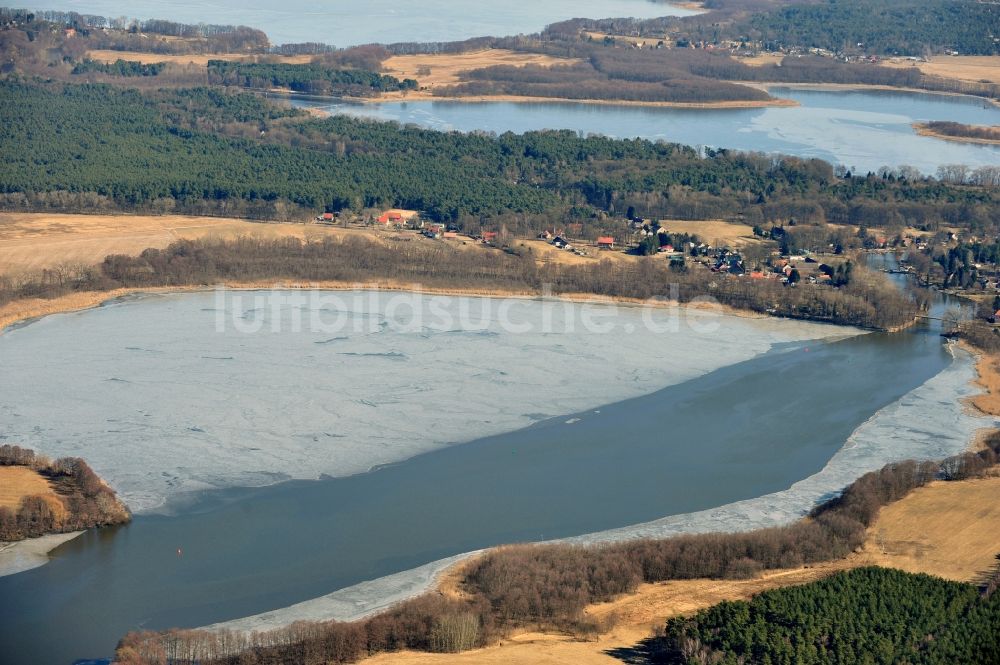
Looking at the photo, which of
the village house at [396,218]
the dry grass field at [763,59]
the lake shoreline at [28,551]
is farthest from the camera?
the dry grass field at [763,59]

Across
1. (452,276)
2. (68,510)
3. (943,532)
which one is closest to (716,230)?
(452,276)

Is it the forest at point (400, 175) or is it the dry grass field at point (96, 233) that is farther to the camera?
the forest at point (400, 175)

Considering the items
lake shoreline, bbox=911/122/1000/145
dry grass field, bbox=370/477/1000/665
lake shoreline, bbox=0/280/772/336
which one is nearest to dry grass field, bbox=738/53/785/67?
lake shoreline, bbox=911/122/1000/145

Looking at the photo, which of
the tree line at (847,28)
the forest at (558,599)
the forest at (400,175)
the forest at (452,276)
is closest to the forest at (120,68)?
the forest at (400,175)

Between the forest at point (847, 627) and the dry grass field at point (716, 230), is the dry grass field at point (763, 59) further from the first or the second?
the forest at point (847, 627)

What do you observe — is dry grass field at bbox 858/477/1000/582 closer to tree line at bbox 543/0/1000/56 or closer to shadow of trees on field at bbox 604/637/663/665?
shadow of trees on field at bbox 604/637/663/665

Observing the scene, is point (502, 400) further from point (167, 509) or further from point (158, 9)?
point (158, 9)
